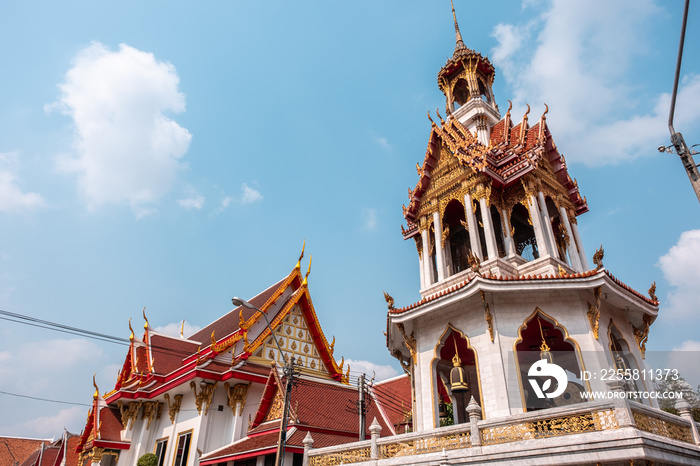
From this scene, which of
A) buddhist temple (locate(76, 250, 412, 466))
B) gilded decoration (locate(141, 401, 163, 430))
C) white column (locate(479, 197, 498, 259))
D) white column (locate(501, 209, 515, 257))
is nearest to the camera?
white column (locate(479, 197, 498, 259))

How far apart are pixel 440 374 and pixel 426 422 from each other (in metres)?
3.69

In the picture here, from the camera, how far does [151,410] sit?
75.3 ft

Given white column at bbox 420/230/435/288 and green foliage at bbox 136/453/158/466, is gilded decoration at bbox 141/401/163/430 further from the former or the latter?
white column at bbox 420/230/435/288

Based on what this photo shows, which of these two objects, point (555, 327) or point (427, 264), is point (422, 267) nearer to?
point (427, 264)

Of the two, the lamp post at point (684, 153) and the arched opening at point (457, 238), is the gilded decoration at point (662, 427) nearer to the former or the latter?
the lamp post at point (684, 153)

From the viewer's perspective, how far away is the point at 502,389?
10742mm

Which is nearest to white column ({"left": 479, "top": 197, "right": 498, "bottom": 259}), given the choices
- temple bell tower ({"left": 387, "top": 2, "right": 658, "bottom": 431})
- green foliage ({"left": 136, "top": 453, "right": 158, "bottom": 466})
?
temple bell tower ({"left": 387, "top": 2, "right": 658, "bottom": 431})

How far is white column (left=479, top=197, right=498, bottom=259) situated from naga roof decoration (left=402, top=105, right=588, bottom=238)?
0.85m

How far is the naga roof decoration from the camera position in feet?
49.1

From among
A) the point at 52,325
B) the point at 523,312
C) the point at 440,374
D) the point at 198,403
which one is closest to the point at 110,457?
the point at 198,403

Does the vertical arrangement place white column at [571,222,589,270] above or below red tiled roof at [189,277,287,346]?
below

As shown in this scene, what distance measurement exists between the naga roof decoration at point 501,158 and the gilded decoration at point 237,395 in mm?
9648

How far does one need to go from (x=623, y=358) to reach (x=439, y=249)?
600cm

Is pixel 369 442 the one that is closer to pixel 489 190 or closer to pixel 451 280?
pixel 451 280
